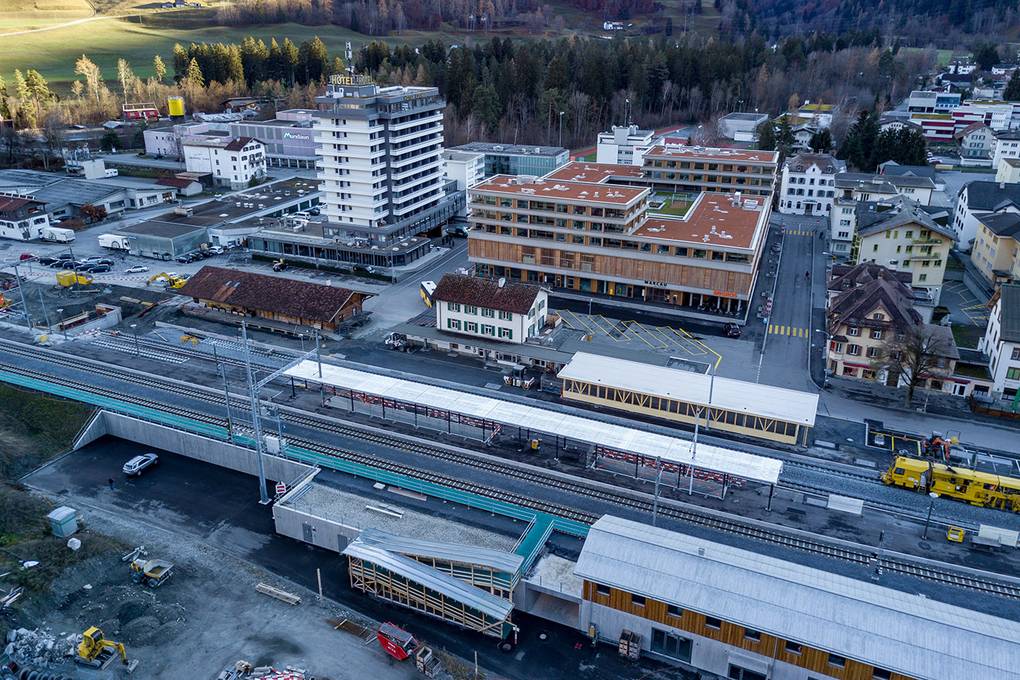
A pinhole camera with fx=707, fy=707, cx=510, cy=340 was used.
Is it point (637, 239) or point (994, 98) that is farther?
point (994, 98)

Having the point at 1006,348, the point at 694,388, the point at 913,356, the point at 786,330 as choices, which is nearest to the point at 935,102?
the point at 786,330

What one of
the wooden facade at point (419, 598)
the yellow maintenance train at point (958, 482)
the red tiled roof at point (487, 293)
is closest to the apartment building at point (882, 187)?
the red tiled roof at point (487, 293)

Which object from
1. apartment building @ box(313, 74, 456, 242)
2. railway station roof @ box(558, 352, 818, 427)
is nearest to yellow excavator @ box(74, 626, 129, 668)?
railway station roof @ box(558, 352, 818, 427)

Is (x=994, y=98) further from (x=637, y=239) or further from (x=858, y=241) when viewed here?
(x=637, y=239)

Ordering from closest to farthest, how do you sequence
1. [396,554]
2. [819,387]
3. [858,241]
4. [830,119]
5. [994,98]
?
[396,554] < [819,387] < [858,241] < [830,119] < [994,98]

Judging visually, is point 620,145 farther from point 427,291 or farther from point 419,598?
point 419,598

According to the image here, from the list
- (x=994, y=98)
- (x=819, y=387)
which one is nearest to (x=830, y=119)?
(x=994, y=98)
